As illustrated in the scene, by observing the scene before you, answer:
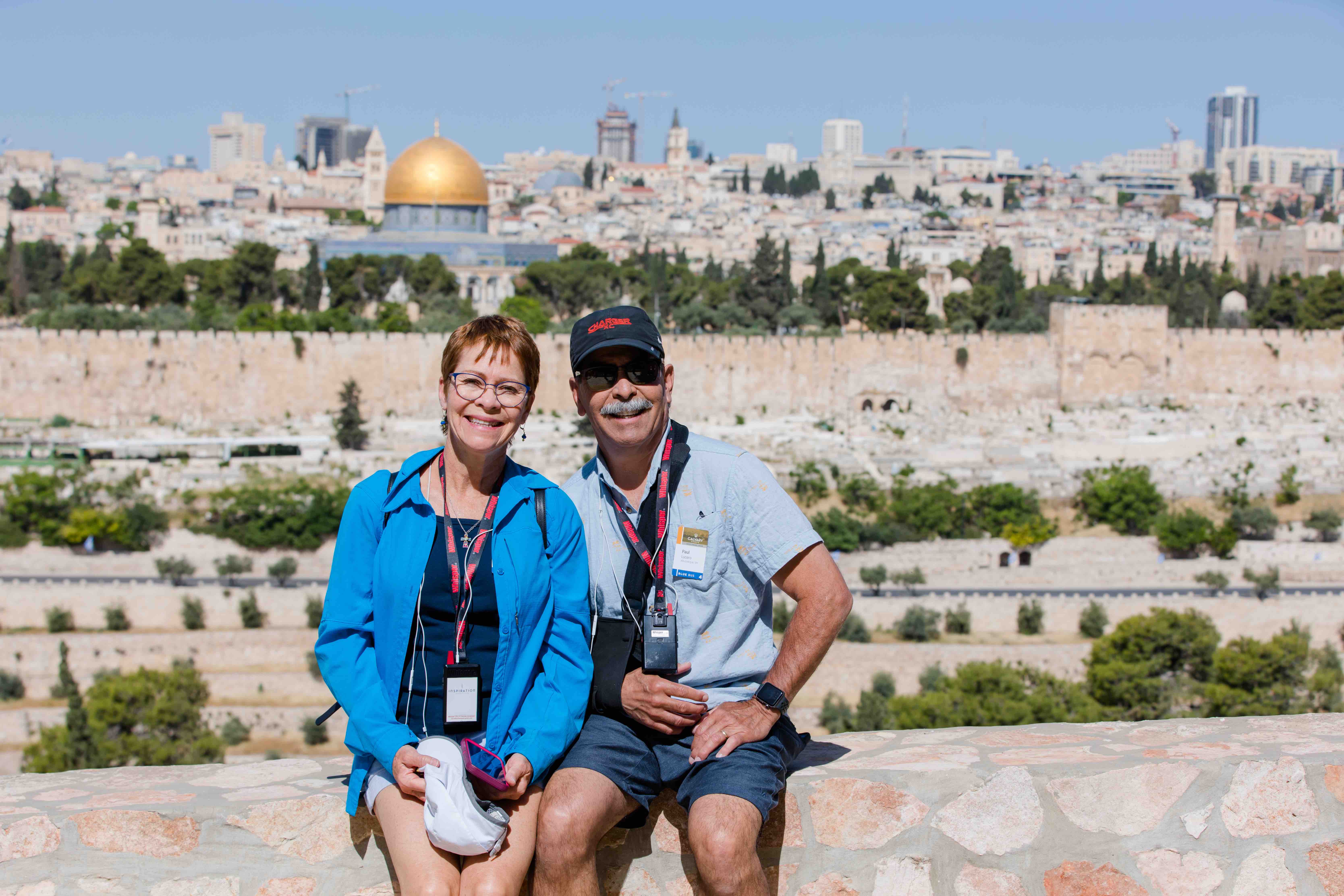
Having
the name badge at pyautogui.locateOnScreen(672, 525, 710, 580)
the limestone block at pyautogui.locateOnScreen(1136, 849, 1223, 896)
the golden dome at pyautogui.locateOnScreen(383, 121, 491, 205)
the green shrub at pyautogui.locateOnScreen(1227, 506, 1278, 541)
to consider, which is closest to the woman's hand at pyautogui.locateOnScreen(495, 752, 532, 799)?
the name badge at pyautogui.locateOnScreen(672, 525, 710, 580)

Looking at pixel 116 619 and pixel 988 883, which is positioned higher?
pixel 988 883

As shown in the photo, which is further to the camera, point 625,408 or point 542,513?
point 625,408

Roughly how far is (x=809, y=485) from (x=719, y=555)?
17.3m

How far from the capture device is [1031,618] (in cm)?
1584

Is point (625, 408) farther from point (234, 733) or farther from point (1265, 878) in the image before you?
point (234, 733)

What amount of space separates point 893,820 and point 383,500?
109 centimetres

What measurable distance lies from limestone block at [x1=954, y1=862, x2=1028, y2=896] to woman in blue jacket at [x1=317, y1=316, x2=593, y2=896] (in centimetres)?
76

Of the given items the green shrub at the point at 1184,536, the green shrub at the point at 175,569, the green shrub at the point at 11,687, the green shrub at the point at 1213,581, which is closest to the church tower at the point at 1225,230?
the green shrub at the point at 1184,536

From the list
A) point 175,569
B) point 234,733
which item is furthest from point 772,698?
point 175,569

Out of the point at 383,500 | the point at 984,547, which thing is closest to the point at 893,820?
the point at 383,500

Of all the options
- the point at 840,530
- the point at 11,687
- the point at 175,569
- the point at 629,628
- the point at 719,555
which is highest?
the point at 719,555

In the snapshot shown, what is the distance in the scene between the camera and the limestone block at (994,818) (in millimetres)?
2566

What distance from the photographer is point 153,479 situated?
2003cm

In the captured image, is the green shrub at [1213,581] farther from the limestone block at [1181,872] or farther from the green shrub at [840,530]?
the limestone block at [1181,872]
